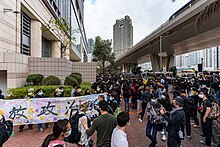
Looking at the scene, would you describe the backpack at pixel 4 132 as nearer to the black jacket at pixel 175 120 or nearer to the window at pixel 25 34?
the black jacket at pixel 175 120

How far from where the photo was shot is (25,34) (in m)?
15.4

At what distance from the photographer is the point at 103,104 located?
3.32 metres

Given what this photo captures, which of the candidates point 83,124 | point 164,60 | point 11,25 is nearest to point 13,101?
point 83,124

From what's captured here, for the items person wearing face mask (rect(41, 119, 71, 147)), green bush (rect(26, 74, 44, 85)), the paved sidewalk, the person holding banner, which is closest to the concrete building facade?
green bush (rect(26, 74, 44, 85))

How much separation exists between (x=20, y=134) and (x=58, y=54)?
20264 millimetres

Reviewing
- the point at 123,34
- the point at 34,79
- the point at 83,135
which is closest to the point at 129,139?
the point at 83,135

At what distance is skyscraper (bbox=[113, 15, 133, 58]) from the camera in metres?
58.3

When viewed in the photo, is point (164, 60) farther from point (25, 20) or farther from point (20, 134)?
point (20, 134)

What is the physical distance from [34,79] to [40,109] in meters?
6.61

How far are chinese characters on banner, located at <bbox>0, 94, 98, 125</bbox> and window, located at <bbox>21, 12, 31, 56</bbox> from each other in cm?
958

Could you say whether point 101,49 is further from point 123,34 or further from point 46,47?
point 123,34

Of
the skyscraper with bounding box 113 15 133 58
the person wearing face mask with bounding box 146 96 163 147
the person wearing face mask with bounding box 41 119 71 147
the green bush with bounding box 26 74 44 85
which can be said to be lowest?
the person wearing face mask with bounding box 146 96 163 147

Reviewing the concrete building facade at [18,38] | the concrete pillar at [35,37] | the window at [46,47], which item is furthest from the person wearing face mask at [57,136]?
the window at [46,47]

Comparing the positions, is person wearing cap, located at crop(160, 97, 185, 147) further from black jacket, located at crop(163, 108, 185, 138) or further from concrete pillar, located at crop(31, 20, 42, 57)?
concrete pillar, located at crop(31, 20, 42, 57)
